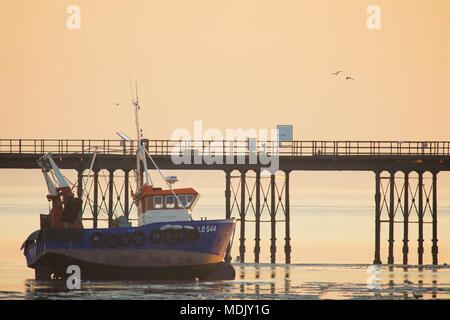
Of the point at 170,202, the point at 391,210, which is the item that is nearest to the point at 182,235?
the point at 170,202

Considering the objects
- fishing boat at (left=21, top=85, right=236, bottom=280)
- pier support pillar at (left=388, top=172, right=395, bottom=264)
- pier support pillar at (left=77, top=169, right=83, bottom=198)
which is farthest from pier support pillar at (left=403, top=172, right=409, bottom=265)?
pier support pillar at (left=77, top=169, right=83, bottom=198)

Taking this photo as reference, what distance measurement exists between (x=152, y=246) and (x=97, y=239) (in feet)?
12.3

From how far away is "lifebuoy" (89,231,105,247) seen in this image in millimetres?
83650

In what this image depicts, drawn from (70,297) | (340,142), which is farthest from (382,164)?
(70,297)

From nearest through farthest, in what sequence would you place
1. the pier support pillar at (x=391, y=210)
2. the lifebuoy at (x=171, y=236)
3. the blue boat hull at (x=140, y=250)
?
the lifebuoy at (x=171, y=236) → the blue boat hull at (x=140, y=250) → the pier support pillar at (x=391, y=210)

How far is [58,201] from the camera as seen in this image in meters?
90.4

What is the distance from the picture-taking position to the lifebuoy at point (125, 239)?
8338 centimetres

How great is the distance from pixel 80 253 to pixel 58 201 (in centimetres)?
761

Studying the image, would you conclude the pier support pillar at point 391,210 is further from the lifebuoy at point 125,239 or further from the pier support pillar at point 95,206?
the lifebuoy at point 125,239

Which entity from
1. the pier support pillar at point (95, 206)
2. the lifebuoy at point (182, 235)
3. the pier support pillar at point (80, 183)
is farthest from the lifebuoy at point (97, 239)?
the pier support pillar at point (80, 183)

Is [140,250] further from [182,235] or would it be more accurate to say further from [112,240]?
[182,235]

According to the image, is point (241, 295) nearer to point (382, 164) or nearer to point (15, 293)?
point (15, 293)

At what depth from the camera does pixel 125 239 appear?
8344 centimetres
